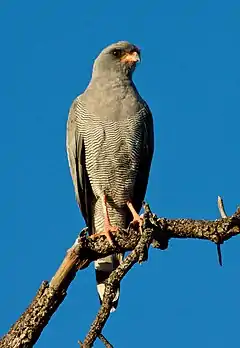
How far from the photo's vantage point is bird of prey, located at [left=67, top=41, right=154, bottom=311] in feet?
28.5

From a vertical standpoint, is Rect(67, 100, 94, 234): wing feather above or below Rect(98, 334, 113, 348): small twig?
above

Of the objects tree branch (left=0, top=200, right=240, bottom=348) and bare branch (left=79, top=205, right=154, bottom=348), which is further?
tree branch (left=0, top=200, right=240, bottom=348)

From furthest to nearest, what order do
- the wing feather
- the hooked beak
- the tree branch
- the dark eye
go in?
the dark eye
the hooked beak
the wing feather
the tree branch

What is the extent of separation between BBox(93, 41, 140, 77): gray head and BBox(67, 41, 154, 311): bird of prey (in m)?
0.13

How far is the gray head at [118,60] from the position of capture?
30.9 ft

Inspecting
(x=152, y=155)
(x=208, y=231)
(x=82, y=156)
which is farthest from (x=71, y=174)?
(x=208, y=231)

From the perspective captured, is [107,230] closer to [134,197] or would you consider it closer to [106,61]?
[134,197]

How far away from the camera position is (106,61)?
9.52 meters

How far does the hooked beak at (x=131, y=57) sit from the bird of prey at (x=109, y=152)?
249 mm

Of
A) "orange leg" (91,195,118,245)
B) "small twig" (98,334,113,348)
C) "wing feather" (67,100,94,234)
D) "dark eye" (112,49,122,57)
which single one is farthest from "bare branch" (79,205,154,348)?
"dark eye" (112,49,122,57)

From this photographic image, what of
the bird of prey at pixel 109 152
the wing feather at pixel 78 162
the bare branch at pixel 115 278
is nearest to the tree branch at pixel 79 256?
the bare branch at pixel 115 278

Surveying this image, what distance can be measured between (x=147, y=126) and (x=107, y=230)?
1.94m

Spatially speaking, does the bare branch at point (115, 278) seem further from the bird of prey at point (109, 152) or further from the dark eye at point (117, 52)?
the dark eye at point (117, 52)

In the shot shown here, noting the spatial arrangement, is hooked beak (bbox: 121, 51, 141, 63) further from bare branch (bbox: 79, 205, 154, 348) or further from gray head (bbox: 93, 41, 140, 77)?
bare branch (bbox: 79, 205, 154, 348)
